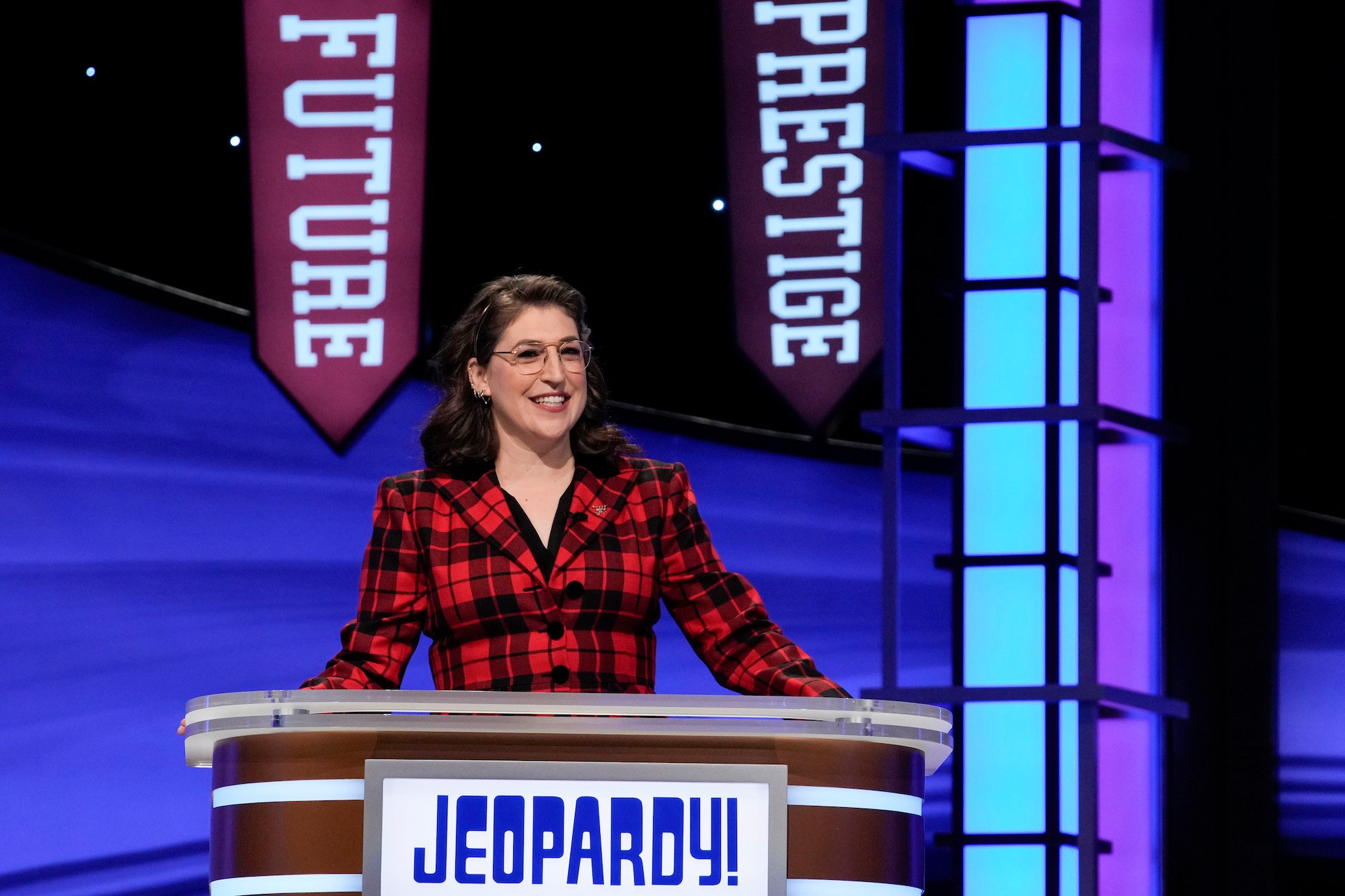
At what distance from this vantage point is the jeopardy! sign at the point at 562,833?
1.72m

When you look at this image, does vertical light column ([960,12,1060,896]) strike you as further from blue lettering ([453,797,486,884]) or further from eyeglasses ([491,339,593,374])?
blue lettering ([453,797,486,884])

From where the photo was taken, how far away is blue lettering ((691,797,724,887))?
5.67 feet

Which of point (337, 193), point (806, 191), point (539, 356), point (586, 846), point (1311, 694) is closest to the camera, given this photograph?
point (586, 846)

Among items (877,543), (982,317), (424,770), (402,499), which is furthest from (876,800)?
(877,543)

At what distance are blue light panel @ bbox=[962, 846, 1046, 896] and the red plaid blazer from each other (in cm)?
183

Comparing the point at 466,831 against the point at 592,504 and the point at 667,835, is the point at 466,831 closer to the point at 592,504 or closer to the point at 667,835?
the point at 667,835

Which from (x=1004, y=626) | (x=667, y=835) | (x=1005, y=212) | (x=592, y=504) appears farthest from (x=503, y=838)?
(x=1005, y=212)

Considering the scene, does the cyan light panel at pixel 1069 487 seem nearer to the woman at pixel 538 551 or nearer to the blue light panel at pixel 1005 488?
the blue light panel at pixel 1005 488

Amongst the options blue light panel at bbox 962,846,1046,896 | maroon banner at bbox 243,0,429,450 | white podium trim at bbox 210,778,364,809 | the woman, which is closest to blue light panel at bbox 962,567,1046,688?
blue light panel at bbox 962,846,1046,896

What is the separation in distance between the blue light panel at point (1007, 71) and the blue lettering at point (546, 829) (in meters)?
2.70

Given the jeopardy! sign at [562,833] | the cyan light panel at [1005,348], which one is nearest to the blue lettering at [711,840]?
the jeopardy! sign at [562,833]

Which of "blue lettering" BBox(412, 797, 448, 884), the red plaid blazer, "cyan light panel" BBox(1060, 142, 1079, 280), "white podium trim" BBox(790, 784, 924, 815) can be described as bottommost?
"blue lettering" BBox(412, 797, 448, 884)

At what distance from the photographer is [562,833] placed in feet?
5.67

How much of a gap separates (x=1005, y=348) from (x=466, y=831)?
2588mm
